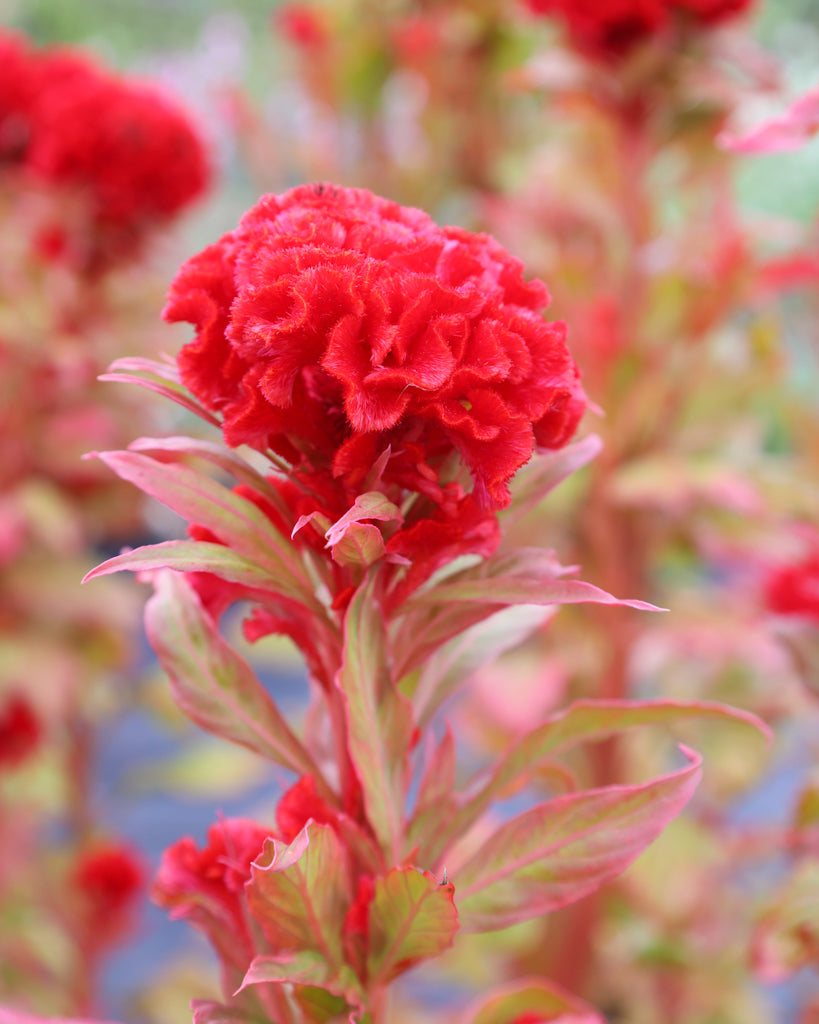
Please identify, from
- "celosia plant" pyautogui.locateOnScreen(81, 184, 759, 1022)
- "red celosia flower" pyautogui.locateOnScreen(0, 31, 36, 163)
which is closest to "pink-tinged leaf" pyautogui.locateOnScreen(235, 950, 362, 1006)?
"celosia plant" pyautogui.locateOnScreen(81, 184, 759, 1022)

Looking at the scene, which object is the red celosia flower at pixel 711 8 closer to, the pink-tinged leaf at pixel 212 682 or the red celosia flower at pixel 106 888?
the pink-tinged leaf at pixel 212 682

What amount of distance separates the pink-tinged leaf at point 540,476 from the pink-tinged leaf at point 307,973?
22 cm

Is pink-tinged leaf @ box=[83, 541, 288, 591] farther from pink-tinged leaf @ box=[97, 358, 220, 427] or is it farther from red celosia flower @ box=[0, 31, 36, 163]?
red celosia flower @ box=[0, 31, 36, 163]

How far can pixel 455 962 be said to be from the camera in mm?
1313

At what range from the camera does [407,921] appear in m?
0.43

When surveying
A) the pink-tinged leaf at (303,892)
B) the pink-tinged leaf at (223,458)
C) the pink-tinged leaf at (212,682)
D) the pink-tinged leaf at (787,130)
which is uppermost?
the pink-tinged leaf at (787,130)

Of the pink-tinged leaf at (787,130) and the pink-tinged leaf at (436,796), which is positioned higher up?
the pink-tinged leaf at (787,130)

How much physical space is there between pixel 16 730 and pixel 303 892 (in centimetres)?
102

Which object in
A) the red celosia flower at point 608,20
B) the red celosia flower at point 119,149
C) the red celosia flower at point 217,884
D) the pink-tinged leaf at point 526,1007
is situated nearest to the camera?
the red celosia flower at point 217,884

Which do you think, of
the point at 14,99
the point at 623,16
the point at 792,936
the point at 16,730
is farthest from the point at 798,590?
the point at 14,99

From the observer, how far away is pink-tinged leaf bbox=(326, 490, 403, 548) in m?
0.36

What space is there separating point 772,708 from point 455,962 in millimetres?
560

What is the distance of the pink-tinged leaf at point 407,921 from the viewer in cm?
42

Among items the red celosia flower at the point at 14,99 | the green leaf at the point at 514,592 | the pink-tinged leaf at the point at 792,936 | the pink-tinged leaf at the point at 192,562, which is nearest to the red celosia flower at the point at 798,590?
the pink-tinged leaf at the point at 792,936
